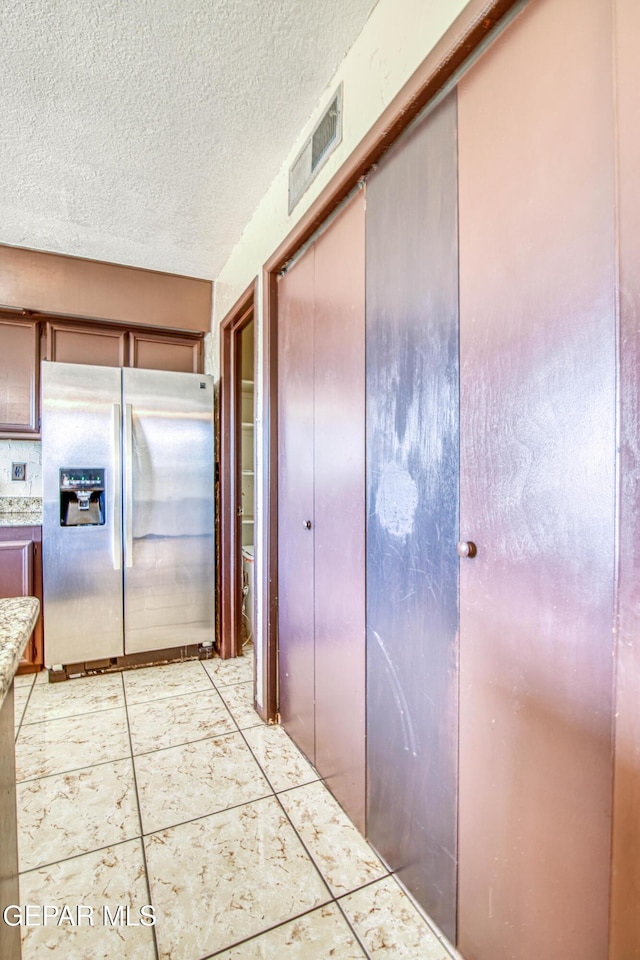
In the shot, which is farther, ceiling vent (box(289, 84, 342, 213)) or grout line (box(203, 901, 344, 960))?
ceiling vent (box(289, 84, 342, 213))

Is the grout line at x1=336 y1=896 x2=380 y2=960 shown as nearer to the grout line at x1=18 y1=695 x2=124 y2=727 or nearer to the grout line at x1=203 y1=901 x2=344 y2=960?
the grout line at x1=203 y1=901 x2=344 y2=960

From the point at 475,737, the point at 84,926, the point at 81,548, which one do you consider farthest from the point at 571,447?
the point at 81,548

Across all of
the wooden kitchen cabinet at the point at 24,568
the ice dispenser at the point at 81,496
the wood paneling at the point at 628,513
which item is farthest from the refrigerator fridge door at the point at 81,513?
the wood paneling at the point at 628,513

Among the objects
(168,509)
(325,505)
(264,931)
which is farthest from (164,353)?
(264,931)

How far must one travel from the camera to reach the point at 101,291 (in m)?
2.90

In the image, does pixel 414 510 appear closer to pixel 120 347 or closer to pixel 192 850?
pixel 192 850

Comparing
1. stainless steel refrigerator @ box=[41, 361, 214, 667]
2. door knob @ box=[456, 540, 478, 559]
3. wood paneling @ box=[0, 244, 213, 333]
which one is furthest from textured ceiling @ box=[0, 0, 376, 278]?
door knob @ box=[456, 540, 478, 559]

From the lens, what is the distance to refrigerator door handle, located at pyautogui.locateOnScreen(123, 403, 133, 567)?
8.84 feet

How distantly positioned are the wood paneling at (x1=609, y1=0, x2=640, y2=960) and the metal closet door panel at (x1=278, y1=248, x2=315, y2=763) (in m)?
1.18

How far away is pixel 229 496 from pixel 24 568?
4.07 ft

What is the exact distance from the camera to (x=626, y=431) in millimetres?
696

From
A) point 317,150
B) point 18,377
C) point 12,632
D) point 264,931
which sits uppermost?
point 317,150

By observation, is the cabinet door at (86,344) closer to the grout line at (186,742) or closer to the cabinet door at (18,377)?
the cabinet door at (18,377)

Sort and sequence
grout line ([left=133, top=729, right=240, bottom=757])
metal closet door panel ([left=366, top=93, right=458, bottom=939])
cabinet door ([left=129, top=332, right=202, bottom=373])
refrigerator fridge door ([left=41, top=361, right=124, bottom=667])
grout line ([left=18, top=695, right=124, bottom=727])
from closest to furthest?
metal closet door panel ([left=366, top=93, right=458, bottom=939]) < grout line ([left=133, top=729, right=240, bottom=757]) < grout line ([left=18, top=695, right=124, bottom=727]) < refrigerator fridge door ([left=41, top=361, right=124, bottom=667]) < cabinet door ([left=129, top=332, right=202, bottom=373])
